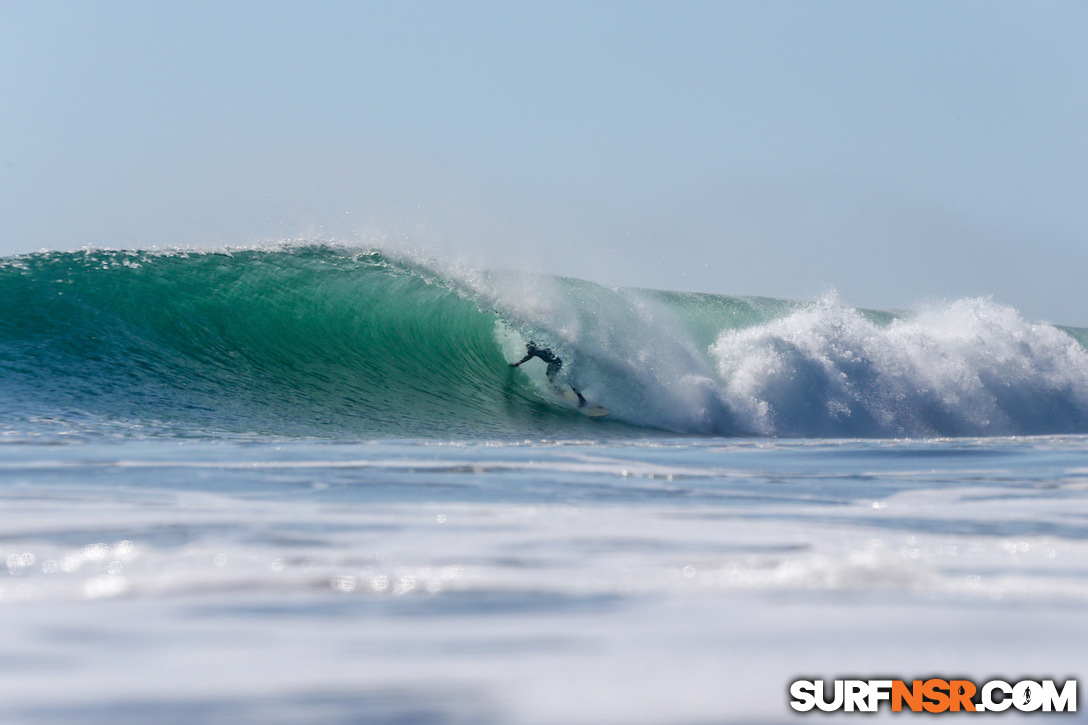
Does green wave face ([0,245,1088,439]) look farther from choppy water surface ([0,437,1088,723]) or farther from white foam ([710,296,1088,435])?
choppy water surface ([0,437,1088,723])

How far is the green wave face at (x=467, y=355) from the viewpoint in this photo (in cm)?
859

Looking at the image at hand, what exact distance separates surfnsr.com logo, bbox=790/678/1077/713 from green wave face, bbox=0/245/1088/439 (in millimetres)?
6136

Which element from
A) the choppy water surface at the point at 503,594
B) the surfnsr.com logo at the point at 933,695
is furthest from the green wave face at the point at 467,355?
the surfnsr.com logo at the point at 933,695

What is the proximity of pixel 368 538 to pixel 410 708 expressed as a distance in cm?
131

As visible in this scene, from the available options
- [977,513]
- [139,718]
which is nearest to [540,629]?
[139,718]

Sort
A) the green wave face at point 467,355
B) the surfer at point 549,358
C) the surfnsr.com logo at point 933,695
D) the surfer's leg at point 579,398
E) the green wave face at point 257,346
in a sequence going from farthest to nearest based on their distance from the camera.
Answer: the surfer at point 549,358
the surfer's leg at point 579,398
the green wave face at point 467,355
the green wave face at point 257,346
the surfnsr.com logo at point 933,695

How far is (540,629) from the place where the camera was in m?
1.75

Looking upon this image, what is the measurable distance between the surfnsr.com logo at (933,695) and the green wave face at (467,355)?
6.14 meters

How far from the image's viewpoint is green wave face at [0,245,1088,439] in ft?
28.2

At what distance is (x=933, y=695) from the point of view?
55.7 inches

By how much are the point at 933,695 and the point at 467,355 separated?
9.64 meters

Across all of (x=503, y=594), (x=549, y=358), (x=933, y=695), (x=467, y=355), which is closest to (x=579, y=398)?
(x=549, y=358)

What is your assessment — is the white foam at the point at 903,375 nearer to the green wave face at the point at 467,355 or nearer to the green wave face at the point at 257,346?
the green wave face at the point at 467,355

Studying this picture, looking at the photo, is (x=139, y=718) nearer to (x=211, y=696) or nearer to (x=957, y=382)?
(x=211, y=696)
